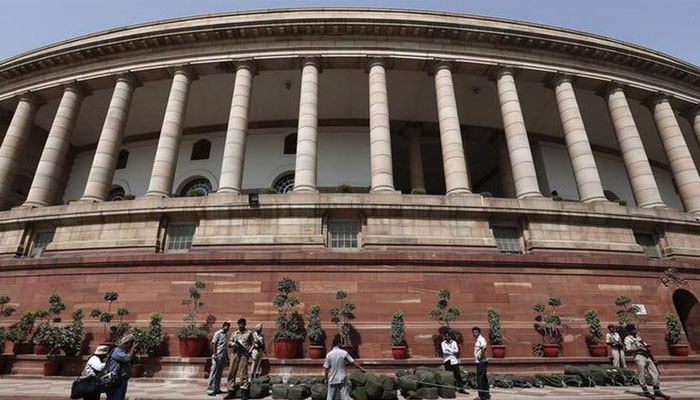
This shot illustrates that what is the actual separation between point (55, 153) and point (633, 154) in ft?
96.1

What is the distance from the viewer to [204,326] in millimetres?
13031

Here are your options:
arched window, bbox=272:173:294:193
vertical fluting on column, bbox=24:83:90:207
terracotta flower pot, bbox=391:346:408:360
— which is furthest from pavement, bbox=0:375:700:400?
arched window, bbox=272:173:294:193

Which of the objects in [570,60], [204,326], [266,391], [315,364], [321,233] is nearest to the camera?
[266,391]

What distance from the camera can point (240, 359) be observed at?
9406 millimetres

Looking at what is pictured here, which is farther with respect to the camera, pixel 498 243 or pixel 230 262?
pixel 498 243

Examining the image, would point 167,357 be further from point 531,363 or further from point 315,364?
point 531,363

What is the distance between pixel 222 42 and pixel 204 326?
15.6 metres

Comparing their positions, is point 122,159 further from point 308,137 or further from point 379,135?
point 379,135

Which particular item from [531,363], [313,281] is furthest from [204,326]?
[531,363]

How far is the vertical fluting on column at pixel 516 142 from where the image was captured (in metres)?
17.7

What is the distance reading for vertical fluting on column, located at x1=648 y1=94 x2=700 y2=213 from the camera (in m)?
19.7

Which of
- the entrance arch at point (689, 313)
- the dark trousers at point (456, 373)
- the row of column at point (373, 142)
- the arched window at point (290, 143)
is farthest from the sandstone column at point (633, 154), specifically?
the arched window at point (290, 143)

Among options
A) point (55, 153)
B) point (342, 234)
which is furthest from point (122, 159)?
point (342, 234)

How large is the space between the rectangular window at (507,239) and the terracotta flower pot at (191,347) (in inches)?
459
